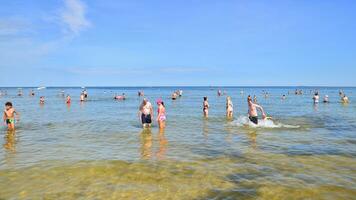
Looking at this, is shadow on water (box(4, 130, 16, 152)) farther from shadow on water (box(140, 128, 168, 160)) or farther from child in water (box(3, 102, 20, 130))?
shadow on water (box(140, 128, 168, 160))

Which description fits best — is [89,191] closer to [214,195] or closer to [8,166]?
[214,195]

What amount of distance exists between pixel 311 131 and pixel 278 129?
5.71ft

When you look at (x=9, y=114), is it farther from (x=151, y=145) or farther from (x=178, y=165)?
(x=178, y=165)

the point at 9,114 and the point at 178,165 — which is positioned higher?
the point at 9,114

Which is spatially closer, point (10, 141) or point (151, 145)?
point (151, 145)

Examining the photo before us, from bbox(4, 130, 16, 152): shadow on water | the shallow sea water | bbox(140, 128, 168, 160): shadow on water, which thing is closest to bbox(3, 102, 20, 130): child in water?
bbox(4, 130, 16, 152): shadow on water

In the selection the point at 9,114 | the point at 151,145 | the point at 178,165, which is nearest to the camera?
the point at 178,165

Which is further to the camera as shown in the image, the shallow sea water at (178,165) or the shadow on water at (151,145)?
the shadow on water at (151,145)

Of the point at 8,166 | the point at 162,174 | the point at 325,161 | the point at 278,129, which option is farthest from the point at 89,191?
the point at 278,129

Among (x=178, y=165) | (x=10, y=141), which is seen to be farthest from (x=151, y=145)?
(x=10, y=141)

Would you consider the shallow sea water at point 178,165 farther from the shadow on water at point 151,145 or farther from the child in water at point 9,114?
the child in water at point 9,114

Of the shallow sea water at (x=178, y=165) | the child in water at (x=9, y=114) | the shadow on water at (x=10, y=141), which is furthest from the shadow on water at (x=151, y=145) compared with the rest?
the child in water at (x=9, y=114)

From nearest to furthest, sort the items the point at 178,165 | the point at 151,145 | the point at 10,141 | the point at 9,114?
the point at 178,165
the point at 151,145
the point at 10,141
the point at 9,114

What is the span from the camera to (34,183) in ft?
30.3
